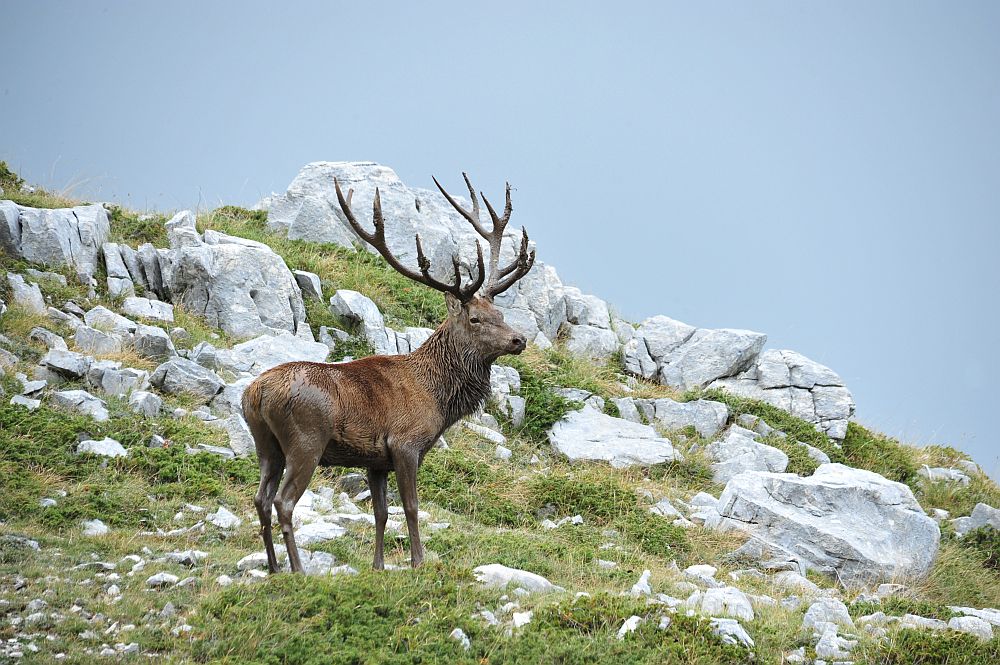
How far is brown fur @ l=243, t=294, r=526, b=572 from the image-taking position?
25.6 feet

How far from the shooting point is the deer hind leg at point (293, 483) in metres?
7.73

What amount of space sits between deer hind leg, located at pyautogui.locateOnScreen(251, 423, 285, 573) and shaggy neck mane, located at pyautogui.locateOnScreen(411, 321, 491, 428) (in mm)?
1618

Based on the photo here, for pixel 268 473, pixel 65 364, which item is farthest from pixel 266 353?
pixel 268 473

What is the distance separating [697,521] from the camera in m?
12.3

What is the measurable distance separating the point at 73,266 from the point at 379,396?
899 cm

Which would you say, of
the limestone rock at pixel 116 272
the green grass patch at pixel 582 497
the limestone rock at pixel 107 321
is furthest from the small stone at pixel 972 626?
the limestone rock at pixel 116 272

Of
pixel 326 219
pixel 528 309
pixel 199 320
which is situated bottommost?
pixel 199 320

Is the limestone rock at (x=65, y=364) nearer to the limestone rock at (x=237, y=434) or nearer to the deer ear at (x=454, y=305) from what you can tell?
the limestone rock at (x=237, y=434)

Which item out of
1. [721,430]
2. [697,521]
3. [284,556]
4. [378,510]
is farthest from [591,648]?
[721,430]

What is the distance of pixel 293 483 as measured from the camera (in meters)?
7.76

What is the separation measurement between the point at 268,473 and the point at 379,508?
43.6 inches

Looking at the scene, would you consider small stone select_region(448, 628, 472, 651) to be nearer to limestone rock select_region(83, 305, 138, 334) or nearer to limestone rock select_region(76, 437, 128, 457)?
limestone rock select_region(76, 437, 128, 457)

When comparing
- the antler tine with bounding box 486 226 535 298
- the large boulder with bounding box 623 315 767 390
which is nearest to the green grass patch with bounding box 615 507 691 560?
the antler tine with bounding box 486 226 535 298

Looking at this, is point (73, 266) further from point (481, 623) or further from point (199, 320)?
point (481, 623)
